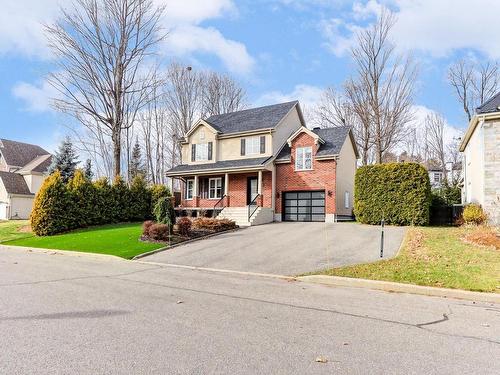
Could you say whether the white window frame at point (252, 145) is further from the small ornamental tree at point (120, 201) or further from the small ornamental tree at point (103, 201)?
the small ornamental tree at point (103, 201)

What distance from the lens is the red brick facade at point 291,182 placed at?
2452 cm

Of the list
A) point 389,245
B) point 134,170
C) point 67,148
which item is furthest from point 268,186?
point 134,170

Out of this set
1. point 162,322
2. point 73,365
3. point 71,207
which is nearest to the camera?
point 73,365

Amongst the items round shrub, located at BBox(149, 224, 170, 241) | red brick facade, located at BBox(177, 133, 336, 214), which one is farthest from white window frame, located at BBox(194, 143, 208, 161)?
round shrub, located at BBox(149, 224, 170, 241)

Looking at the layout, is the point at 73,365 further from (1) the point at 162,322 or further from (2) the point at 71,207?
(2) the point at 71,207

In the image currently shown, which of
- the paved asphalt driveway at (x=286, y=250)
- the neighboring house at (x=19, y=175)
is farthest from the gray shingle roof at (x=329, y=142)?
the neighboring house at (x=19, y=175)

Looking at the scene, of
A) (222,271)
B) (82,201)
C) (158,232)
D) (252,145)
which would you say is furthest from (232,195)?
(222,271)

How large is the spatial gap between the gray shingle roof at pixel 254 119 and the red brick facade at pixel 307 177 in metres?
2.82

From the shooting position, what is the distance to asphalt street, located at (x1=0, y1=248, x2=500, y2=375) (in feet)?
13.0

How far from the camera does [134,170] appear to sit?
50625 mm

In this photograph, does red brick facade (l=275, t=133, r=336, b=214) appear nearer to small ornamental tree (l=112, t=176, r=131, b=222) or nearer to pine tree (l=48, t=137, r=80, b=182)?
small ornamental tree (l=112, t=176, r=131, b=222)

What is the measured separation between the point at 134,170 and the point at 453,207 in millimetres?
39803

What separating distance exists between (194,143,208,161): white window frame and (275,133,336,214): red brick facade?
21.2 feet

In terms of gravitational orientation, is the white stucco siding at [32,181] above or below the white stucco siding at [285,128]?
below
